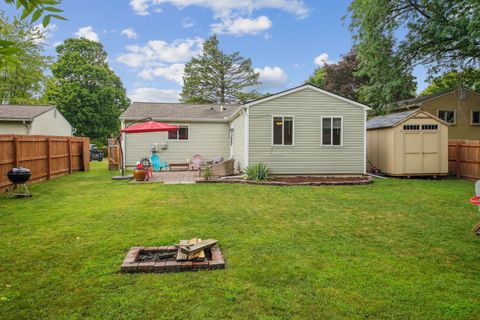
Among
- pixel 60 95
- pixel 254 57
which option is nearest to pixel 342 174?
pixel 254 57

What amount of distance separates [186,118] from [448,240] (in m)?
13.9

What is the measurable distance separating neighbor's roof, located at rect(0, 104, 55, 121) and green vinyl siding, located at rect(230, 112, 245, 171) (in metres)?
11.8

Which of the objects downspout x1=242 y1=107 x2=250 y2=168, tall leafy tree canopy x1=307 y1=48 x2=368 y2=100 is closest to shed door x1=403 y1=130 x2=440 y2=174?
downspout x1=242 y1=107 x2=250 y2=168

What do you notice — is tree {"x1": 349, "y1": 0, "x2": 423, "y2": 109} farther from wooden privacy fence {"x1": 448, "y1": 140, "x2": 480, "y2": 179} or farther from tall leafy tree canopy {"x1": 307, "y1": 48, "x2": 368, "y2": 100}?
tall leafy tree canopy {"x1": 307, "y1": 48, "x2": 368, "y2": 100}

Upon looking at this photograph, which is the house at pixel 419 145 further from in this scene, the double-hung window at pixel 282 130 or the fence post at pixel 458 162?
the double-hung window at pixel 282 130

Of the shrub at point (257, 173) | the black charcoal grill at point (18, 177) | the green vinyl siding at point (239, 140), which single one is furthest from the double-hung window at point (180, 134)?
the black charcoal grill at point (18, 177)

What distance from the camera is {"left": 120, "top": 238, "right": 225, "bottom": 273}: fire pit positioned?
139 inches

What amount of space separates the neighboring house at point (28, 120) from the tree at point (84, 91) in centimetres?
1176

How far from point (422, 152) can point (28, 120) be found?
65.0ft

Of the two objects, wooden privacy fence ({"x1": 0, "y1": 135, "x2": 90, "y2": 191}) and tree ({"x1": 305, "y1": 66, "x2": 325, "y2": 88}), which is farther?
tree ({"x1": 305, "y1": 66, "x2": 325, "y2": 88})

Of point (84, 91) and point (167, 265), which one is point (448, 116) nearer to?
point (167, 265)

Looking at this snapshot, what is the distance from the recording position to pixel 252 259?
3879mm

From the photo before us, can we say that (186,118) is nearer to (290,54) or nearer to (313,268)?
(290,54)

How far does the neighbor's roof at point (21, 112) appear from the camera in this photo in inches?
690
